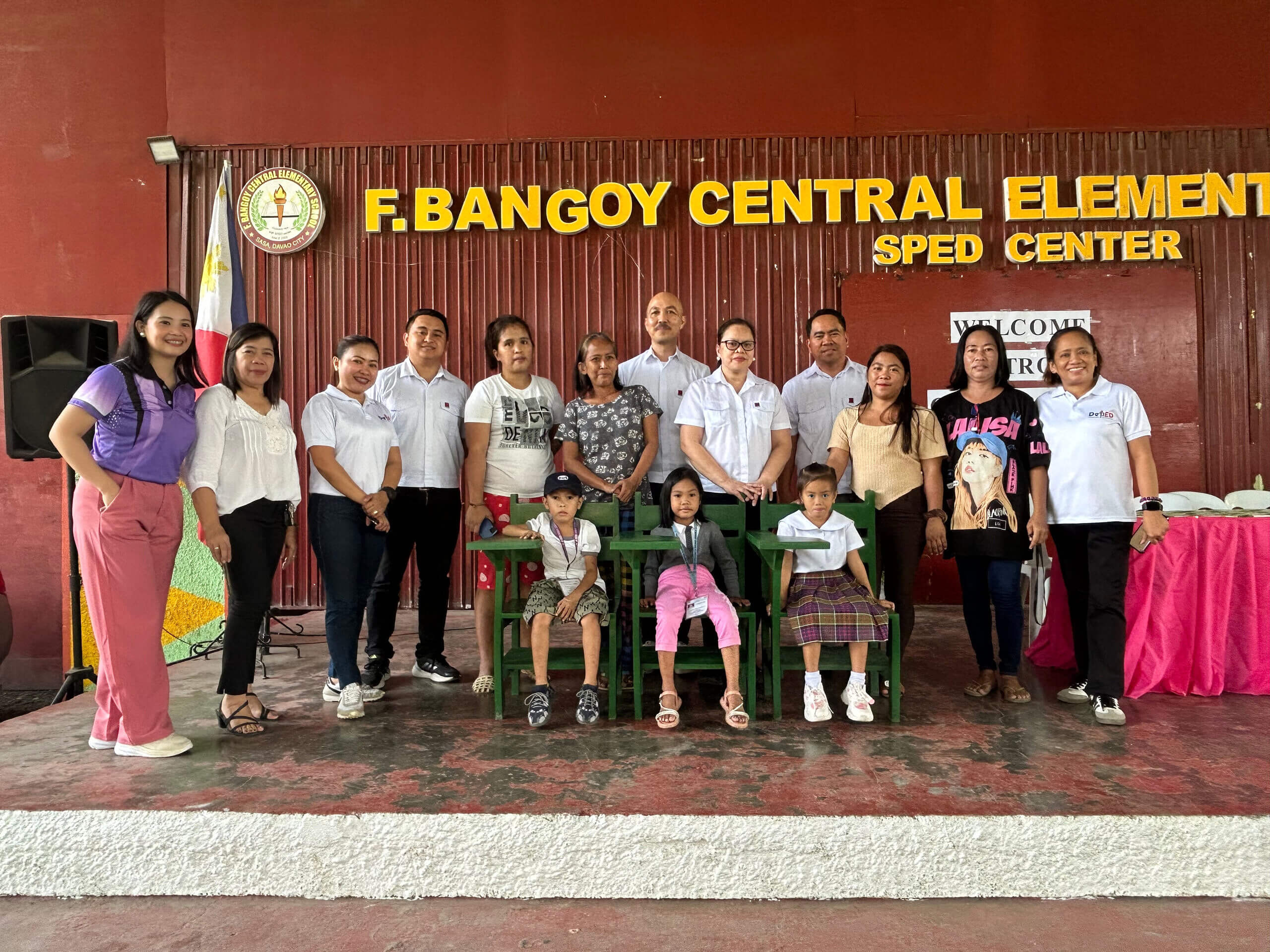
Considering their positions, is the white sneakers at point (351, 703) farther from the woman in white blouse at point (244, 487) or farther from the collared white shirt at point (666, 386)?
the collared white shirt at point (666, 386)

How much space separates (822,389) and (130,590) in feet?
10.4

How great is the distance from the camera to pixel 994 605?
132 inches

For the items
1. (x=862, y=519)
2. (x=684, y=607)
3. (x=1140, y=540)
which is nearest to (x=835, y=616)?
(x=862, y=519)

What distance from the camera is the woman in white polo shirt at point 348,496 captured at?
10.4 feet

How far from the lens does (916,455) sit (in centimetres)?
331

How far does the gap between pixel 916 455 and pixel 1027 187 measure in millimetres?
3488

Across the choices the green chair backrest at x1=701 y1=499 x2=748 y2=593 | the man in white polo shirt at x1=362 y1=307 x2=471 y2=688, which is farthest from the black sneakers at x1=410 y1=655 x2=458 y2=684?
the green chair backrest at x1=701 y1=499 x2=748 y2=593

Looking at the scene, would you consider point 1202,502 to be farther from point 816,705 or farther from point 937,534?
point 816,705

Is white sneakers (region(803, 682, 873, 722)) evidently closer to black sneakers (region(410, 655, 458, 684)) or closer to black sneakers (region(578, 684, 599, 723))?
black sneakers (region(578, 684, 599, 723))

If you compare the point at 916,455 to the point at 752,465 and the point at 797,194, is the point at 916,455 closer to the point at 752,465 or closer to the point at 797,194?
the point at 752,465

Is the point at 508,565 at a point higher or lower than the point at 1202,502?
lower

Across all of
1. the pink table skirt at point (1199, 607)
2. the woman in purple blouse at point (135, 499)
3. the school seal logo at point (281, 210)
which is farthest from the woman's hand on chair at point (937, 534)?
the school seal logo at point (281, 210)

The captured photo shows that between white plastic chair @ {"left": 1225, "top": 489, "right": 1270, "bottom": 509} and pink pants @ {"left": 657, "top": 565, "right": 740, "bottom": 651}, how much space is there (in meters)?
2.82

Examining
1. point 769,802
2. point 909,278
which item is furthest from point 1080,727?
point 909,278
